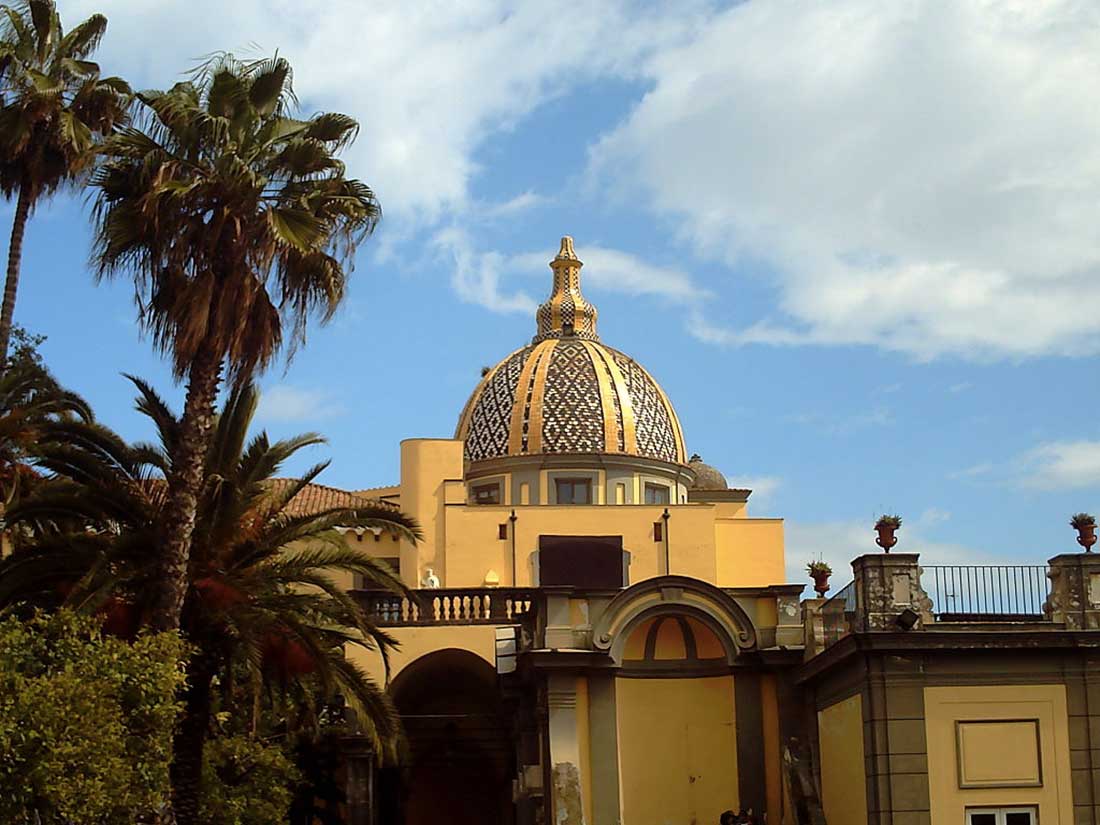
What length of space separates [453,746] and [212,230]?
15.7 metres

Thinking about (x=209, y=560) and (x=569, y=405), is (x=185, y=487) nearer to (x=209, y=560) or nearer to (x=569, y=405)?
(x=209, y=560)

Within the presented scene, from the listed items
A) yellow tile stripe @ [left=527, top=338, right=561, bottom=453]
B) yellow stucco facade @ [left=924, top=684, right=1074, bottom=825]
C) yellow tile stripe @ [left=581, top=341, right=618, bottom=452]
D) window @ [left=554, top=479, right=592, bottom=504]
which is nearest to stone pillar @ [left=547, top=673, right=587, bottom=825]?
yellow stucco facade @ [left=924, top=684, right=1074, bottom=825]

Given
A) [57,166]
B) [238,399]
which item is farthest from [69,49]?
[238,399]

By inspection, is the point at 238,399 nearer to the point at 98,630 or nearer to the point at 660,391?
the point at 98,630

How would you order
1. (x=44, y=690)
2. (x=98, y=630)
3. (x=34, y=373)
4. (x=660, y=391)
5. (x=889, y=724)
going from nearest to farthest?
(x=44, y=690)
(x=98, y=630)
(x=889, y=724)
(x=34, y=373)
(x=660, y=391)

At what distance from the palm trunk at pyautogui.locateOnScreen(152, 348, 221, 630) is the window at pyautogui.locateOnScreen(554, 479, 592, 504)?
62.7 feet

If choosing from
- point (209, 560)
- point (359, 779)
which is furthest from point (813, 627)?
point (209, 560)

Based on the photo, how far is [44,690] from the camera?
65.3ft

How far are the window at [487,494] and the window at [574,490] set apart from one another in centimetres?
158

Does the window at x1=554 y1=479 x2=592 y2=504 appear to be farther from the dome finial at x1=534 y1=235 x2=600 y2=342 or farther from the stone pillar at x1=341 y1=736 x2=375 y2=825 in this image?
the stone pillar at x1=341 y1=736 x2=375 y2=825

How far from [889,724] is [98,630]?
10573 millimetres

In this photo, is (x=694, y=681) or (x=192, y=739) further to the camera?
(x=694, y=681)

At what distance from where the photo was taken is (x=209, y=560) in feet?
77.0

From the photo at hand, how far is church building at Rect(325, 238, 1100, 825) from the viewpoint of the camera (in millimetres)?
23953
